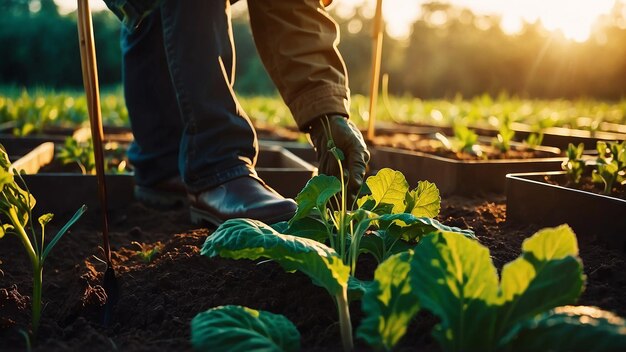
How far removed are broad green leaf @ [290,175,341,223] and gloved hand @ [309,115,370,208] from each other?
1.68 ft

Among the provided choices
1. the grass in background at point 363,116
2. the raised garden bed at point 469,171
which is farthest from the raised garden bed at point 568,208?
the grass in background at point 363,116

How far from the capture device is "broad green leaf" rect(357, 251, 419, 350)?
3.74ft

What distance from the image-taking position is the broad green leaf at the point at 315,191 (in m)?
1.58

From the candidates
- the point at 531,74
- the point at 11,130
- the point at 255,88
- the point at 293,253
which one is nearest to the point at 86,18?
the point at 293,253

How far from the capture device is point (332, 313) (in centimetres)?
149

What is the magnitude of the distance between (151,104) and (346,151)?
1.17 metres

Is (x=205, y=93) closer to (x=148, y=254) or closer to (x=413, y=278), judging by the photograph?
(x=148, y=254)

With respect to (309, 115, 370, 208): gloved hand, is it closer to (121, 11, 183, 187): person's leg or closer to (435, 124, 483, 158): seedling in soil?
(121, 11, 183, 187): person's leg

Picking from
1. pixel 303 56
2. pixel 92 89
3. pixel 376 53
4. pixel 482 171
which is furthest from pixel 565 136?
pixel 92 89

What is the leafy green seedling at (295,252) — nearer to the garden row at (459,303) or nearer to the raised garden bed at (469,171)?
the garden row at (459,303)

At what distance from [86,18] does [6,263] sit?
93 centimetres

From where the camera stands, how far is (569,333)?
1014 mm

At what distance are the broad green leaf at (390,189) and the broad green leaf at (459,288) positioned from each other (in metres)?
0.55

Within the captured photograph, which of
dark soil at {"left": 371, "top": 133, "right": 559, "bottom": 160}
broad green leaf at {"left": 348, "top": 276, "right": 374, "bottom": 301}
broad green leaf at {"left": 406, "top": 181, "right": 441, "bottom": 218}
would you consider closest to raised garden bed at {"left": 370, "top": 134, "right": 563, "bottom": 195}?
dark soil at {"left": 371, "top": 133, "right": 559, "bottom": 160}
